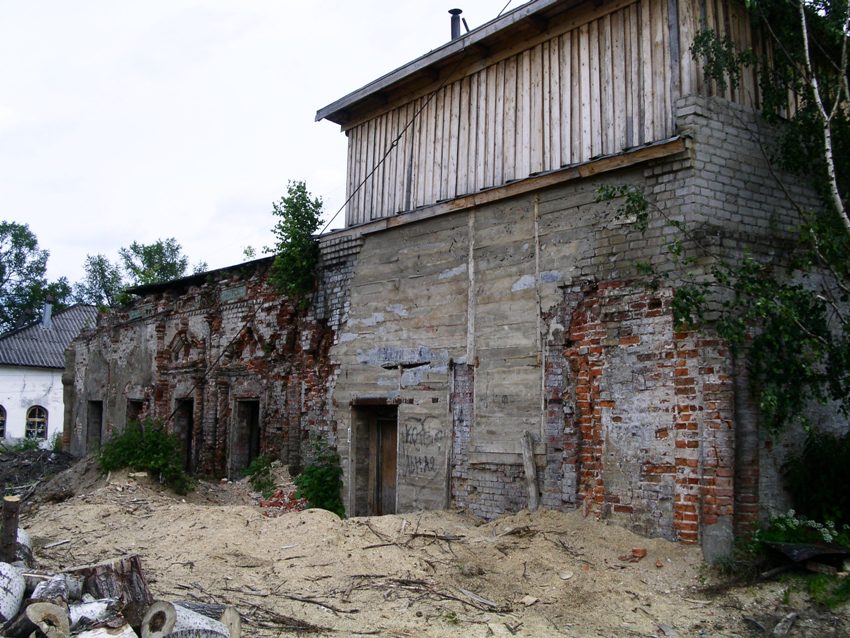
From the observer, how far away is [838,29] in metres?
7.71

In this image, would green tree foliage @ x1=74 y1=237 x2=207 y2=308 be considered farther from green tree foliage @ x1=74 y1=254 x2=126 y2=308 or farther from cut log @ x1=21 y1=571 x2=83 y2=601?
cut log @ x1=21 y1=571 x2=83 y2=601

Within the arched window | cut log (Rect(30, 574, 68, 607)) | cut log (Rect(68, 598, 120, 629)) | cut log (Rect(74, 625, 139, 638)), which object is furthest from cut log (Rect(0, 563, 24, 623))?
the arched window

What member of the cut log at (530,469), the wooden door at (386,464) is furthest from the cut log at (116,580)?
the wooden door at (386,464)

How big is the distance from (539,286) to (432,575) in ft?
11.4

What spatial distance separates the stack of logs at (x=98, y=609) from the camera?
17.2 feet

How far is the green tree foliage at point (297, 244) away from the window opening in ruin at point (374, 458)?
258cm

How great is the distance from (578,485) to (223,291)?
9677 mm

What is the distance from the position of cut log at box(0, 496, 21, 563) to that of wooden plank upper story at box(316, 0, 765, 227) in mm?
6177

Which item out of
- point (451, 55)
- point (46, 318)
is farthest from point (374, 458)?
point (46, 318)

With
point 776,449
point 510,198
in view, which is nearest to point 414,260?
point 510,198

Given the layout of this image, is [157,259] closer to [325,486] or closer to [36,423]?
[36,423]

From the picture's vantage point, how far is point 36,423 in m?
31.4

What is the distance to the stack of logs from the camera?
17.2 ft

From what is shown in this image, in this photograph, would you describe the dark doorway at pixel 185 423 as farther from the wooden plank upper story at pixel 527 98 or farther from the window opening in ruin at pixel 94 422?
the wooden plank upper story at pixel 527 98
